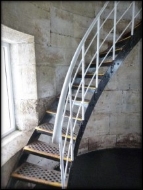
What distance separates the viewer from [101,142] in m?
3.33

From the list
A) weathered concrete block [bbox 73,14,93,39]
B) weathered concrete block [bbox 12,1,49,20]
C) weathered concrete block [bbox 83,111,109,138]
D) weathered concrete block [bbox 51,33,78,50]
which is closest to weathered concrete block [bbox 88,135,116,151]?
weathered concrete block [bbox 83,111,109,138]

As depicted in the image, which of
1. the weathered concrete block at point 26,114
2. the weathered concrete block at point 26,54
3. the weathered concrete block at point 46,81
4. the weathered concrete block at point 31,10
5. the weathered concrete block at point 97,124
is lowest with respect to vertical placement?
the weathered concrete block at point 97,124

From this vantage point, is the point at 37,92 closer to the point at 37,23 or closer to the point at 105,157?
the point at 37,23

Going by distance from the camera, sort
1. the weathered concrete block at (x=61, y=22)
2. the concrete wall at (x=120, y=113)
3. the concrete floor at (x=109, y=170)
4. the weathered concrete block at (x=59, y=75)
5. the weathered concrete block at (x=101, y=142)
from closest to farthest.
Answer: the concrete floor at (x=109, y=170) → the weathered concrete block at (x=61, y=22) → the weathered concrete block at (x=59, y=75) → the concrete wall at (x=120, y=113) → the weathered concrete block at (x=101, y=142)

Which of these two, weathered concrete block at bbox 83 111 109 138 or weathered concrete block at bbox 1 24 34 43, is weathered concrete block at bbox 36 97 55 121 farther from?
weathered concrete block at bbox 83 111 109 138

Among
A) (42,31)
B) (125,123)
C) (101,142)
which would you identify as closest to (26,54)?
(42,31)

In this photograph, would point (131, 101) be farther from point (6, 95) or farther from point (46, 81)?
point (6, 95)

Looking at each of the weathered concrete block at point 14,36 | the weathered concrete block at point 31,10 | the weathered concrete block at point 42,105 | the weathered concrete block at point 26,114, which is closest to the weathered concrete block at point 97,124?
the weathered concrete block at point 42,105

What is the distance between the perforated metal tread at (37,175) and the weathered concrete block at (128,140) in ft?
6.81

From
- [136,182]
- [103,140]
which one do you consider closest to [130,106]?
[103,140]

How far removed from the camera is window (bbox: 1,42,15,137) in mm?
2084

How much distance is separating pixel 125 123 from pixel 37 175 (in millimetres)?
2350

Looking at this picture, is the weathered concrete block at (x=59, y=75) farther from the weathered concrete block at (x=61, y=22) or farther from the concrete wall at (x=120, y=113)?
the concrete wall at (x=120, y=113)

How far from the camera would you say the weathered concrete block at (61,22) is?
2.43 m
